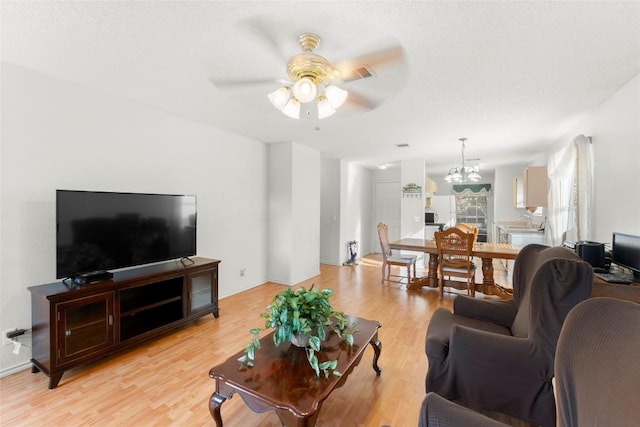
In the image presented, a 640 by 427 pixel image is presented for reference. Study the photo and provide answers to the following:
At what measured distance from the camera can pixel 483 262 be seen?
160 inches

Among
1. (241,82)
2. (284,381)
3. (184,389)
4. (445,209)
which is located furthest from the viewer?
(445,209)

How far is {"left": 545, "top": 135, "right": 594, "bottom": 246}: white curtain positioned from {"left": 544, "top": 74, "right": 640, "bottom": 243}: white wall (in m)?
0.07

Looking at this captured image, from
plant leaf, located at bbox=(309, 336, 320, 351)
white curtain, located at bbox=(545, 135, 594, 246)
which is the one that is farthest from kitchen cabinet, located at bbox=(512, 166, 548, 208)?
plant leaf, located at bbox=(309, 336, 320, 351)

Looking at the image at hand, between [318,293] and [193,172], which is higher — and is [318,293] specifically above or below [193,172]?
below

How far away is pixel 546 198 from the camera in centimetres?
417

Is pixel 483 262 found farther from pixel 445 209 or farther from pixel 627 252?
pixel 445 209

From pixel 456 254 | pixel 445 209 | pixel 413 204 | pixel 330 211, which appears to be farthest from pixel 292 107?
pixel 445 209

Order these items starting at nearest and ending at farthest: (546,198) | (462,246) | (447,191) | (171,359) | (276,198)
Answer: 1. (171,359)
2. (462,246)
3. (546,198)
4. (276,198)
5. (447,191)

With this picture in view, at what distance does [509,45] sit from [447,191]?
23.9 ft

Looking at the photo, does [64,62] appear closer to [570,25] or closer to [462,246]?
[570,25]

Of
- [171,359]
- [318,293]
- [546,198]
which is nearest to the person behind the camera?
[318,293]

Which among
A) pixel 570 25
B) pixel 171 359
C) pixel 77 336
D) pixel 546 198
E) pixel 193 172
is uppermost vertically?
pixel 570 25

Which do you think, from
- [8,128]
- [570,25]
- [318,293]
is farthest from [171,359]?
[570,25]

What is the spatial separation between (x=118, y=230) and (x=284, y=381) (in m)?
2.10
